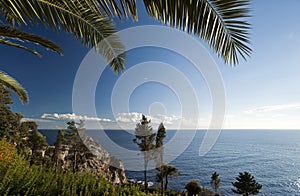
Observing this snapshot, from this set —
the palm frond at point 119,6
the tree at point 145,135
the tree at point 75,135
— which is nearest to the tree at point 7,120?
the tree at point 75,135

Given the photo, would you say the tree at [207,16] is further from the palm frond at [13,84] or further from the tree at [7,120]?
the tree at [7,120]

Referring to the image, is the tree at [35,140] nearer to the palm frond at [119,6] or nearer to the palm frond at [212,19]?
the palm frond at [119,6]

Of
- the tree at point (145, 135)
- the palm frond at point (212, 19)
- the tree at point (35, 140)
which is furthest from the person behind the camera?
the tree at point (35, 140)

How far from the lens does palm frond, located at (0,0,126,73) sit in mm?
1865

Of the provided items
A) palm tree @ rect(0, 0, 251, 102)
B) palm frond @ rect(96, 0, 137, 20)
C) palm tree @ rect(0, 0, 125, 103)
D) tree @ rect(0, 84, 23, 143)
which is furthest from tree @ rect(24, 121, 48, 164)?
palm frond @ rect(96, 0, 137, 20)

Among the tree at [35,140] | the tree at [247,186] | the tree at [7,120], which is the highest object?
the tree at [7,120]

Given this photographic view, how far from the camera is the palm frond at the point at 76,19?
6.12 ft

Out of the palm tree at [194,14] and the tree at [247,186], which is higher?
the palm tree at [194,14]

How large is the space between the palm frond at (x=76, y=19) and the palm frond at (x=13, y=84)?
2207 millimetres

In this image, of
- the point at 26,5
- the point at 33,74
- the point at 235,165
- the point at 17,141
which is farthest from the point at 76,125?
the point at 235,165

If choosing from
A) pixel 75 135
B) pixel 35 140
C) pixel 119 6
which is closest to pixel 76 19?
pixel 119 6

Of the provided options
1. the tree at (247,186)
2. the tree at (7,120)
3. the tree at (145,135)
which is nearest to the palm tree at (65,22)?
the tree at (7,120)

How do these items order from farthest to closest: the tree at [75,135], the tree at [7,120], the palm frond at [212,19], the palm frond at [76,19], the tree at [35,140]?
1. the tree at [35,140]
2. the tree at [75,135]
3. the tree at [7,120]
4. the palm frond at [76,19]
5. the palm frond at [212,19]

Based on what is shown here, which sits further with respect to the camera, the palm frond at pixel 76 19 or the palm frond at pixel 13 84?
the palm frond at pixel 13 84
